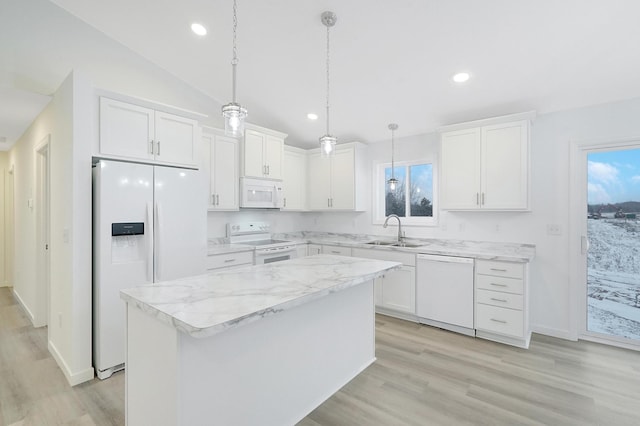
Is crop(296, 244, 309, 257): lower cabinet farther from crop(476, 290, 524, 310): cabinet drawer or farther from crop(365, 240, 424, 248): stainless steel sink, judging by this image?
crop(476, 290, 524, 310): cabinet drawer

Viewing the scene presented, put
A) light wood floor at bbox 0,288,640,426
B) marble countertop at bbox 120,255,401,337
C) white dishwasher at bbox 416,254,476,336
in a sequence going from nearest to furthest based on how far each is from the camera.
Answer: marble countertop at bbox 120,255,401,337 → light wood floor at bbox 0,288,640,426 → white dishwasher at bbox 416,254,476,336

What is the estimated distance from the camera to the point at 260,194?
13.9 ft

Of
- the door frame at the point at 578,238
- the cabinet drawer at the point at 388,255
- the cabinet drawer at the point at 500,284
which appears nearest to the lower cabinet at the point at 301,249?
the cabinet drawer at the point at 388,255

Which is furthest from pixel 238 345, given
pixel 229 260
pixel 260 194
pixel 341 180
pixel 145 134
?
pixel 341 180

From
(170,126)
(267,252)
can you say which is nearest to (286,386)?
(267,252)

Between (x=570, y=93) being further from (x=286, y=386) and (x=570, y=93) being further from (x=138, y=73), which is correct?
(x=138, y=73)

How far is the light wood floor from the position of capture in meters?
1.99

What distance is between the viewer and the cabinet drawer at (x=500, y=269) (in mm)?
3004

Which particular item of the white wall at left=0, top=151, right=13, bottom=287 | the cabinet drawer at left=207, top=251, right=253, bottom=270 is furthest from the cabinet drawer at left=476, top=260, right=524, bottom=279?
the white wall at left=0, top=151, right=13, bottom=287

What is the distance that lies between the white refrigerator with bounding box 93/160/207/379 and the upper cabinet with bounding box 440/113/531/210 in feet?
9.66

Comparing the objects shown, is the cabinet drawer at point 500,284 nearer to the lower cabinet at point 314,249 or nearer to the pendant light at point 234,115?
the lower cabinet at point 314,249

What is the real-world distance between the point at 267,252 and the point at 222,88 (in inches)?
87.5

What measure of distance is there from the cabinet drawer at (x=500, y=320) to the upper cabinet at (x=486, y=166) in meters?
1.10

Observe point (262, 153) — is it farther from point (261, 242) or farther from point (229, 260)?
point (229, 260)
